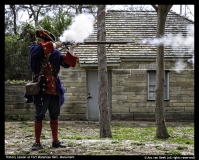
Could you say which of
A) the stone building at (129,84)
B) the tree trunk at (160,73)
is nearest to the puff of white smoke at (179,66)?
the stone building at (129,84)

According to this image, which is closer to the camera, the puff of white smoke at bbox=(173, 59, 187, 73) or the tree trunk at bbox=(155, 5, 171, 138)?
the tree trunk at bbox=(155, 5, 171, 138)

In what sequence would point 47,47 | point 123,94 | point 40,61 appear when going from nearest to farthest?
point 47,47, point 40,61, point 123,94

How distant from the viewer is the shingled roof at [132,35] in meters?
13.4

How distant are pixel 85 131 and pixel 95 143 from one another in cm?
454

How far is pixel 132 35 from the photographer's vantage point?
14445 mm

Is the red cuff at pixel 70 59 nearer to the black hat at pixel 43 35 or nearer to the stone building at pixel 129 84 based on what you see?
the black hat at pixel 43 35

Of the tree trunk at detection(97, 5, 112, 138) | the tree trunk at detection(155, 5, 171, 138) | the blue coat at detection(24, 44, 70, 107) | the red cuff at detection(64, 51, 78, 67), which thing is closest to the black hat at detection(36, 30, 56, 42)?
the blue coat at detection(24, 44, 70, 107)

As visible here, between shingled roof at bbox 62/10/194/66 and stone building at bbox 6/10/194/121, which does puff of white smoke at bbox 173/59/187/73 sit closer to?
stone building at bbox 6/10/194/121

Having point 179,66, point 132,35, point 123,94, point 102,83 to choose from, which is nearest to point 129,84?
point 123,94

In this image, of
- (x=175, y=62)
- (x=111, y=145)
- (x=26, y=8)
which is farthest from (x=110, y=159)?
(x=26, y=8)

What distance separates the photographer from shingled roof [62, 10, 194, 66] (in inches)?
→ 527

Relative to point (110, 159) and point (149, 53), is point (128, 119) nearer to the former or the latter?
point (149, 53)

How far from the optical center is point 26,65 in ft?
48.3

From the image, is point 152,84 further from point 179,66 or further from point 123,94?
point 179,66
